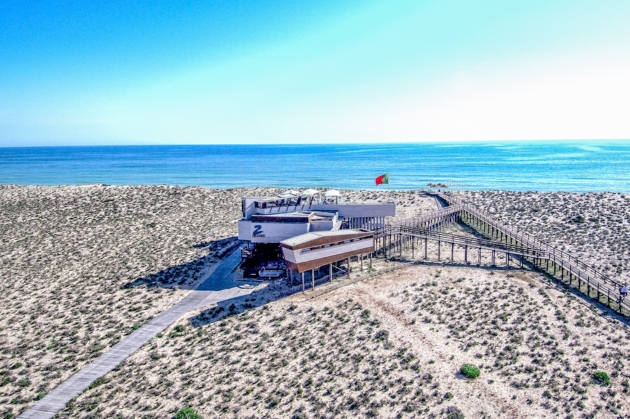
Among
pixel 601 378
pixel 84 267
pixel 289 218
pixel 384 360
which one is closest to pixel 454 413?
pixel 384 360

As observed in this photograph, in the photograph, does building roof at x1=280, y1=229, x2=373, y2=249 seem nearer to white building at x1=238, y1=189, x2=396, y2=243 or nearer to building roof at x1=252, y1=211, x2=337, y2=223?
building roof at x1=252, y1=211, x2=337, y2=223

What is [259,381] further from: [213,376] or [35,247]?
[35,247]

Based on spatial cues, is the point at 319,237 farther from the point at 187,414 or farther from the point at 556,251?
the point at 556,251

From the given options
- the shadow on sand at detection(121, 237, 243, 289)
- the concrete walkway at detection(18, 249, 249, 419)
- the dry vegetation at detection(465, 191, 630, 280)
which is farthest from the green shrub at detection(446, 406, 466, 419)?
the dry vegetation at detection(465, 191, 630, 280)

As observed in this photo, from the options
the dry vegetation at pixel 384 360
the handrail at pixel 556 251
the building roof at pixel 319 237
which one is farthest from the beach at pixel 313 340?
the building roof at pixel 319 237

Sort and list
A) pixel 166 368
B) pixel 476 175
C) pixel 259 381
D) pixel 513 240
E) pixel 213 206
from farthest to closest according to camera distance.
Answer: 1. pixel 476 175
2. pixel 213 206
3. pixel 513 240
4. pixel 166 368
5. pixel 259 381

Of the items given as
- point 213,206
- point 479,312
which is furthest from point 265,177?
point 479,312
